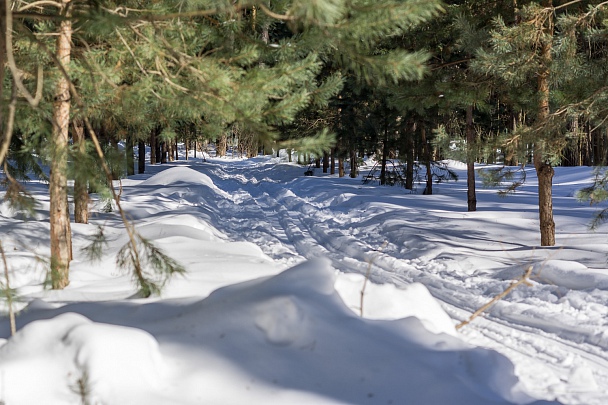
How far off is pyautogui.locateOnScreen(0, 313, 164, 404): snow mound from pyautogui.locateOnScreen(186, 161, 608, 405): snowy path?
6.00 feet

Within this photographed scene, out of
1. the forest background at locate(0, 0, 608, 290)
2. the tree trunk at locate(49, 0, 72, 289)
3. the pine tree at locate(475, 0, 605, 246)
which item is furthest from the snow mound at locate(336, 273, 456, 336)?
the pine tree at locate(475, 0, 605, 246)

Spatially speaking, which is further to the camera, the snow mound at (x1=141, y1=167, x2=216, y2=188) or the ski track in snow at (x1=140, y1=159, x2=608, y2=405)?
the snow mound at (x1=141, y1=167, x2=216, y2=188)

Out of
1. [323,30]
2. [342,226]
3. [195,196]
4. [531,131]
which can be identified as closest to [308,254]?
[342,226]

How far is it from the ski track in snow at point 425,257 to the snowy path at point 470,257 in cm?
2

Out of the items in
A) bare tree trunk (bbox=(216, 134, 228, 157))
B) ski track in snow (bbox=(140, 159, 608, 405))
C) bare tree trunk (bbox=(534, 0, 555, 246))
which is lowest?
ski track in snow (bbox=(140, 159, 608, 405))

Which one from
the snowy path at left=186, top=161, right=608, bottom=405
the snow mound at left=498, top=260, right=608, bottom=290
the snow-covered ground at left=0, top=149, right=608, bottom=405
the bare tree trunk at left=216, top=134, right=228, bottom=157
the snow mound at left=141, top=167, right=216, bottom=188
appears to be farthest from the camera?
the bare tree trunk at left=216, top=134, right=228, bottom=157

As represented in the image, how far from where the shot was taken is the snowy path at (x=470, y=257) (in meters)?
5.14

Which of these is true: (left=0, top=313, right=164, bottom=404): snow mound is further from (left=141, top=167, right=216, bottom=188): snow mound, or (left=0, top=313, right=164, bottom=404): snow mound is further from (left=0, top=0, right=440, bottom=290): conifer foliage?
(left=141, top=167, right=216, bottom=188): snow mound

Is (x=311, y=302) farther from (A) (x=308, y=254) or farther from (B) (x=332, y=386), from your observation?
(A) (x=308, y=254)

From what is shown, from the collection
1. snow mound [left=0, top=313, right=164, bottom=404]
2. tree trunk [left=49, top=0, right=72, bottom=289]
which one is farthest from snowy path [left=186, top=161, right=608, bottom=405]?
tree trunk [left=49, top=0, right=72, bottom=289]

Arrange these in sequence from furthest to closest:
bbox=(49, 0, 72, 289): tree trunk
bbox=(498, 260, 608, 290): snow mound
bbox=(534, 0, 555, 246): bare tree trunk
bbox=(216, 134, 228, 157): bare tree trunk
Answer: bbox=(216, 134, 228, 157): bare tree trunk → bbox=(534, 0, 555, 246): bare tree trunk → bbox=(498, 260, 608, 290): snow mound → bbox=(49, 0, 72, 289): tree trunk

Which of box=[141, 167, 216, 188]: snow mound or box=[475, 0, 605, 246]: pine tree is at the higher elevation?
box=[475, 0, 605, 246]: pine tree

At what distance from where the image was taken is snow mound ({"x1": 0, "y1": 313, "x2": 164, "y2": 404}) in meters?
3.28

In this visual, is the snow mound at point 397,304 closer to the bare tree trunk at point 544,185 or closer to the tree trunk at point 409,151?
the bare tree trunk at point 544,185
